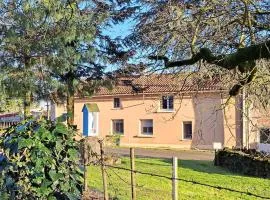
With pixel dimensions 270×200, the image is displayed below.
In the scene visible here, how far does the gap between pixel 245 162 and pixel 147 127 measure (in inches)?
948

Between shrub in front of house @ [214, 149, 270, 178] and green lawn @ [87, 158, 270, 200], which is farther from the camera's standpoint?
shrub in front of house @ [214, 149, 270, 178]

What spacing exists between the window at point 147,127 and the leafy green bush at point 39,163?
37.6 m

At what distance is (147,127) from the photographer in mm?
44094

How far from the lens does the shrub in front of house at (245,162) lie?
19.1 metres

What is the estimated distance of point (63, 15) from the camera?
10820 millimetres

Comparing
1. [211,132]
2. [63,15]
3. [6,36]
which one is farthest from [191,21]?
[211,132]

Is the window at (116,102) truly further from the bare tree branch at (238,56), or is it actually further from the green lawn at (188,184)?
the bare tree branch at (238,56)

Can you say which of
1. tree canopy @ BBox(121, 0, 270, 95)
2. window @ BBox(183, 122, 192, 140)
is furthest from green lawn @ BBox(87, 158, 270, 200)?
window @ BBox(183, 122, 192, 140)

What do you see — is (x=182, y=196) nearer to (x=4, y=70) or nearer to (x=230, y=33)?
(x=230, y=33)

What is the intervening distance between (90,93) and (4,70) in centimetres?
448

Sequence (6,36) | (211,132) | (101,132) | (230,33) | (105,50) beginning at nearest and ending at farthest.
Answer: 1. (230,33)
2. (6,36)
3. (105,50)
4. (211,132)
5. (101,132)

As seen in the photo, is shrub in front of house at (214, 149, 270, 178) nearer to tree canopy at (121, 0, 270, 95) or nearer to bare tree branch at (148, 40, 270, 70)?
tree canopy at (121, 0, 270, 95)

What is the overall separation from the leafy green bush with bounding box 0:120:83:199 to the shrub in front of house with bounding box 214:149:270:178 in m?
12.5

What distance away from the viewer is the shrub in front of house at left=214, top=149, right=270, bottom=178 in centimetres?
1909
